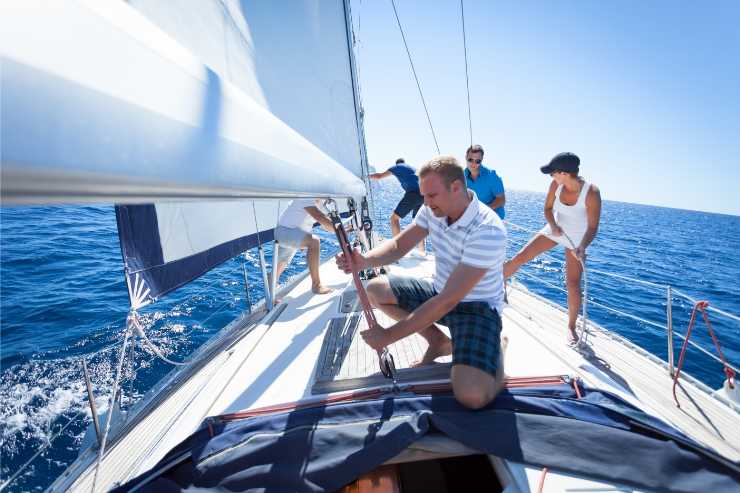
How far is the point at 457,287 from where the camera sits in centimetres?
163

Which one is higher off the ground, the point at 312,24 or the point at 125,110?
the point at 312,24

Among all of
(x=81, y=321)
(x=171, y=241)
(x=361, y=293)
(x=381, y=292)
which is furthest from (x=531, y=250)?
(x=81, y=321)

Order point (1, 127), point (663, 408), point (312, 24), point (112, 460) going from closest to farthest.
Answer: point (1, 127)
point (112, 460)
point (663, 408)
point (312, 24)

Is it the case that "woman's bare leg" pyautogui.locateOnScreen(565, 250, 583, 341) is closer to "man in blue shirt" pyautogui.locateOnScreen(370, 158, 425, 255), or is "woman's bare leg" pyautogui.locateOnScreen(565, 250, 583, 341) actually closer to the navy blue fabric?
"man in blue shirt" pyautogui.locateOnScreen(370, 158, 425, 255)

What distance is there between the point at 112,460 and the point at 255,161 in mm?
1571

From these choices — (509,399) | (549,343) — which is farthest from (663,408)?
(509,399)

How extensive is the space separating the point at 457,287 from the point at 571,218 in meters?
1.57

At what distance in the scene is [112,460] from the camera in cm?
150

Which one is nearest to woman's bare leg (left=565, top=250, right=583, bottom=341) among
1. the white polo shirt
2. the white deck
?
the white deck

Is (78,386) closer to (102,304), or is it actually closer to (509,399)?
(102,304)

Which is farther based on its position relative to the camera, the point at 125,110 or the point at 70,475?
the point at 70,475

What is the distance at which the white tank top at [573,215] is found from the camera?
8.33 ft

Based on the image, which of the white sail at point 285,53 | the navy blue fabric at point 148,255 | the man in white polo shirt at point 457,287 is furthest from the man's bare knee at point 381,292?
the white sail at point 285,53

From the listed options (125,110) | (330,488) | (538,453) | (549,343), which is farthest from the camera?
(549,343)
